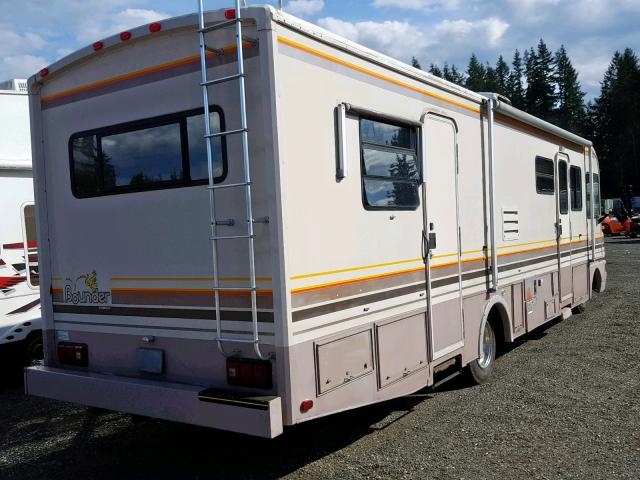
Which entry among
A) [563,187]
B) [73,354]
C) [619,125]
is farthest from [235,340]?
[619,125]

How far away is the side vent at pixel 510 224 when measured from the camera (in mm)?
6316

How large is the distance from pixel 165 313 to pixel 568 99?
71988 millimetres

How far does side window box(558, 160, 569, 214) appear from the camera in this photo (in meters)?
8.19

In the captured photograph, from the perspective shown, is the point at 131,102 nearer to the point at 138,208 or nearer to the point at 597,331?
the point at 138,208

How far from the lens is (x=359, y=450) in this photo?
14.6ft

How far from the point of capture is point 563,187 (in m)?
8.34

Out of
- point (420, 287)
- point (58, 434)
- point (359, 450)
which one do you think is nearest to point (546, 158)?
point (420, 287)

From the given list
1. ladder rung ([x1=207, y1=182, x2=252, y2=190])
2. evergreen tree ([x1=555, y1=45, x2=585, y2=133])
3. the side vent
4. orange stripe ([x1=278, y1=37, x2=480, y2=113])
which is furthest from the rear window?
evergreen tree ([x1=555, y1=45, x2=585, y2=133])

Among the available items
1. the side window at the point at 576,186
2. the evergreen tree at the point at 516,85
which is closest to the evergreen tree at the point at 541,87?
the evergreen tree at the point at 516,85

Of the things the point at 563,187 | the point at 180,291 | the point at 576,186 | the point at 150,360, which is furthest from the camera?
the point at 576,186

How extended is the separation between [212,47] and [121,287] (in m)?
1.80

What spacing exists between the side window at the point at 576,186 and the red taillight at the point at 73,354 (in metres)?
6.90

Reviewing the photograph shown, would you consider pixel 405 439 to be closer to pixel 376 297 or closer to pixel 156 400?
pixel 376 297

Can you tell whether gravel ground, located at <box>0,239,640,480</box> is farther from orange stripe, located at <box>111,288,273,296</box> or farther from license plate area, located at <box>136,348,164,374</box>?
orange stripe, located at <box>111,288,273,296</box>
